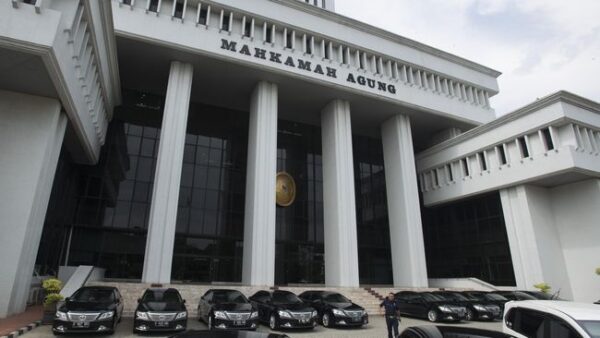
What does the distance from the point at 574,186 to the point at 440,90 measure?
13140 millimetres

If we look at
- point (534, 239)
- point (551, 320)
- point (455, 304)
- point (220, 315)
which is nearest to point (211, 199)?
point (220, 315)

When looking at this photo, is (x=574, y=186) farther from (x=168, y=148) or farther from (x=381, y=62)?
(x=168, y=148)

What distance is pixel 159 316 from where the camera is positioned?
1192 centimetres

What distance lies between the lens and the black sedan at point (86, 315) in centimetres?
1098

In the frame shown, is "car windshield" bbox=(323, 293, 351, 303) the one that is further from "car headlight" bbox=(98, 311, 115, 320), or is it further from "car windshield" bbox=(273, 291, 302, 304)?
"car headlight" bbox=(98, 311, 115, 320)

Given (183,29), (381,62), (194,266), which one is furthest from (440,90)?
(194,266)

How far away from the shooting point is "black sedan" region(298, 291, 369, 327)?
1457 centimetres

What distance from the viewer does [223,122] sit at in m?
30.8

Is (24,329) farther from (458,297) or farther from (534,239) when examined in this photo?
(534,239)

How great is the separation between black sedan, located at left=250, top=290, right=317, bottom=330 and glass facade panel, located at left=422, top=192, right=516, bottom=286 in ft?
64.9

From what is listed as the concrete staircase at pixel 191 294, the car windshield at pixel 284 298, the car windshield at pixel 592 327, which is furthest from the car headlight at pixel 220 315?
the car windshield at pixel 592 327

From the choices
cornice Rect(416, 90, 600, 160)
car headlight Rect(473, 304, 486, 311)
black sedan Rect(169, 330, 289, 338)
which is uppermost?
cornice Rect(416, 90, 600, 160)

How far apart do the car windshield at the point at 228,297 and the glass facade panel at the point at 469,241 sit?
21.7 m

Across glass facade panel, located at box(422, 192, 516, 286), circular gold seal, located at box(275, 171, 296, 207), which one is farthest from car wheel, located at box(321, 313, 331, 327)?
glass facade panel, located at box(422, 192, 516, 286)
